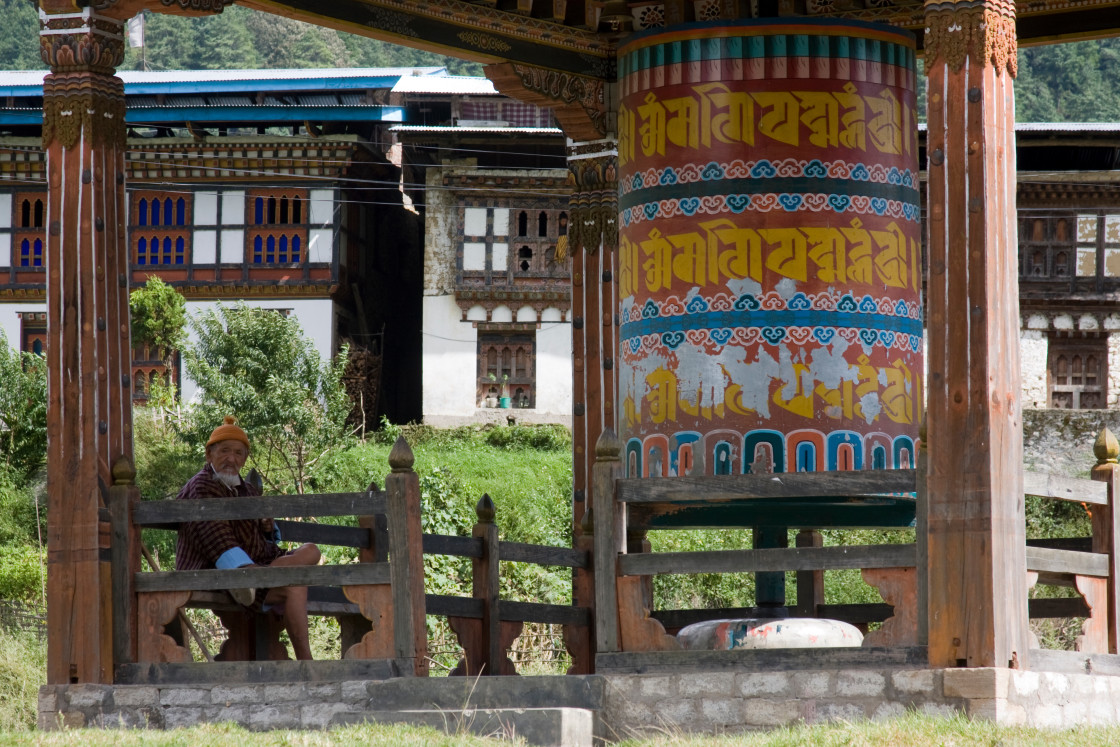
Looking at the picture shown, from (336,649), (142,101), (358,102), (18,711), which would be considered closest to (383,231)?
(358,102)

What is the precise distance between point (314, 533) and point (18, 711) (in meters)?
3.46

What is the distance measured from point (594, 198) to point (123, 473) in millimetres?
4431

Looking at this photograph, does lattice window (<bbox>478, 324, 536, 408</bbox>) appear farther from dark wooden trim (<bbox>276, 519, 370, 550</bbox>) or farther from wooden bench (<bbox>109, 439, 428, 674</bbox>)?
wooden bench (<bbox>109, 439, 428, 674</bbox>)

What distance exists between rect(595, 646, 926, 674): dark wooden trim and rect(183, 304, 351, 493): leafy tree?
22.7 metres

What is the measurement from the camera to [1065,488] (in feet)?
26.6

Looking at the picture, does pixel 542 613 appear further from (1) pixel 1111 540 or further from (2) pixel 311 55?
(2) pixel 311 55

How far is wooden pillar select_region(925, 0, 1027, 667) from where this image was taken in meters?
7.06

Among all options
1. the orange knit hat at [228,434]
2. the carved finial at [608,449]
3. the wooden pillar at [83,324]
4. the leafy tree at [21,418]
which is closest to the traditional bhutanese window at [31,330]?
the leafy tree at [21,418]

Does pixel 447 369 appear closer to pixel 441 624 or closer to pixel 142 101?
pixel 142 101

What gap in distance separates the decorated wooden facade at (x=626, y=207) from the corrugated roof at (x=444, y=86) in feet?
94.0

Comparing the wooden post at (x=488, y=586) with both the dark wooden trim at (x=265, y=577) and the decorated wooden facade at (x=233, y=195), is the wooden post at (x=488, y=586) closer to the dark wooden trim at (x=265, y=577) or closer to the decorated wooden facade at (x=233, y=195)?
the dark wooden trim at (x=265, y=577)

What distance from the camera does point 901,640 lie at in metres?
7.34

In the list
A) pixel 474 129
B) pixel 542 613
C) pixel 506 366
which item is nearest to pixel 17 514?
pixel 506 366

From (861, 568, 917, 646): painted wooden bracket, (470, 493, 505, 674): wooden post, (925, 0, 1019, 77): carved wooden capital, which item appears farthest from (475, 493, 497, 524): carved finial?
(925, 0, 1019, 77): carved wooden capital
